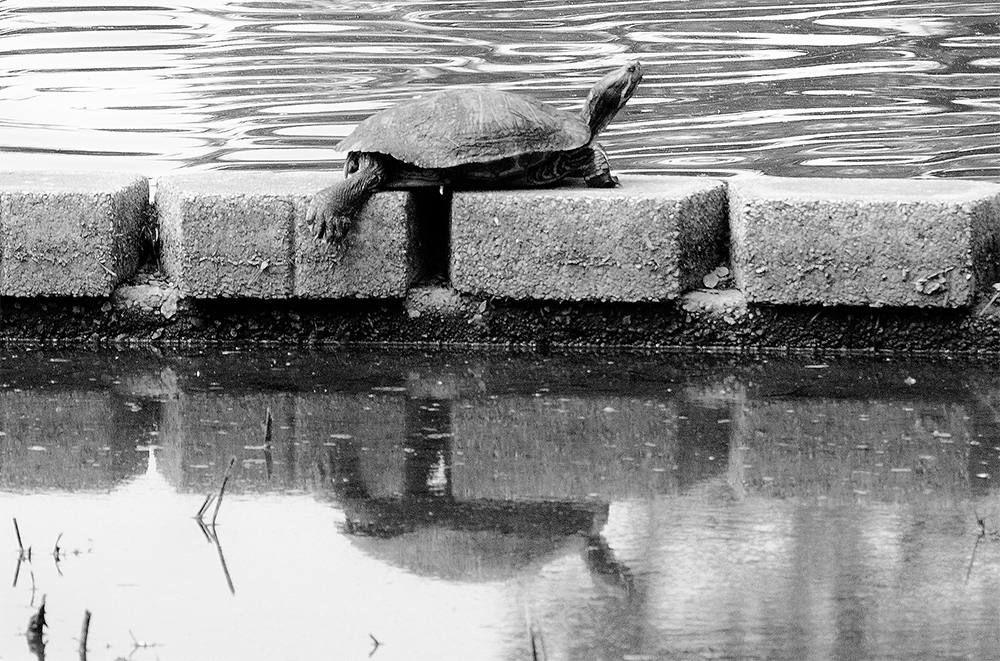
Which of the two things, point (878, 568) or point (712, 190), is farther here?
point (712, 190)

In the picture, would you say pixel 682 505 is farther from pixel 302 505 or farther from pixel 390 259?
pixel 390 259

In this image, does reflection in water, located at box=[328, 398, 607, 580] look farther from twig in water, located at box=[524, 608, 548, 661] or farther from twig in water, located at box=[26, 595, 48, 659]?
twig in water, located at box=[26, 595, 48, 659]

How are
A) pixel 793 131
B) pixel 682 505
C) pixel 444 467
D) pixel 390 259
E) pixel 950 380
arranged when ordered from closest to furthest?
pixel 682 505 → pixel 444 467 → pixel 950 380 → pixel 390 259 → pixel 793 131

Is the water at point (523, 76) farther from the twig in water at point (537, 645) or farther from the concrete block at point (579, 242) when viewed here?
the twig in water at point (537, 645)

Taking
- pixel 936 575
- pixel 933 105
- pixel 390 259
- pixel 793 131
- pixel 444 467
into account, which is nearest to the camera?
pixel 936 575

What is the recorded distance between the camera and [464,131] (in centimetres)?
593

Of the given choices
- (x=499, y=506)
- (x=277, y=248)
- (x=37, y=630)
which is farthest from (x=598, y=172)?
(x=37, y=630)

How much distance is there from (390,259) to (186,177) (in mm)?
913

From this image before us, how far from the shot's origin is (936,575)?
12.1 ft

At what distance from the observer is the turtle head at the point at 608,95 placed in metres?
6.36

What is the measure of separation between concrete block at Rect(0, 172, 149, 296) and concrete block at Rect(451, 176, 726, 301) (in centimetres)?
128

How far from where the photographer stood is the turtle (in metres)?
5.84

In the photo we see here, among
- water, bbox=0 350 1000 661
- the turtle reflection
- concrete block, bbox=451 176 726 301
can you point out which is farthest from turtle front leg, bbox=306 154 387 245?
the turtle reflection

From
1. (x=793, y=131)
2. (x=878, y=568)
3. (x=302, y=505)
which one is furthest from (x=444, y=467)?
(x=793, y=131)
